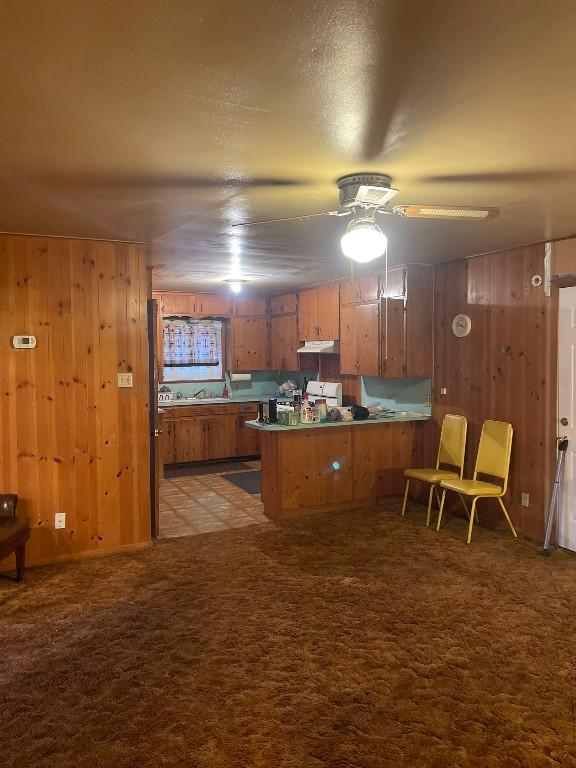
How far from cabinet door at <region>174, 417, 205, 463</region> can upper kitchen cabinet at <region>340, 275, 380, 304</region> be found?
2.59 metres

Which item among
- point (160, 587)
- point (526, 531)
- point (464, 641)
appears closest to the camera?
point (464, 641)

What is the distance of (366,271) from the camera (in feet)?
20.4

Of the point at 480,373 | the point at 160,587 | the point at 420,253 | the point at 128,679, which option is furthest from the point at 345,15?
the point at 480,373

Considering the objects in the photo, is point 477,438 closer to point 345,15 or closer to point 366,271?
point 366,271

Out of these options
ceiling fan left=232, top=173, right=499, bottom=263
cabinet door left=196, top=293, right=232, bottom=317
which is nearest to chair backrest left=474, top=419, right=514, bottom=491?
ceiling fan left=232, top=173, right=499, bottom=263

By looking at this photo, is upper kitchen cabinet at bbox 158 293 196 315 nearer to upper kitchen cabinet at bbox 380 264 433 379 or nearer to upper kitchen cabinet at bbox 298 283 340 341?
upper kitchen cabinet at bbox 298 283 340 341

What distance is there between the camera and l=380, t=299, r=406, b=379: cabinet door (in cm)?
580

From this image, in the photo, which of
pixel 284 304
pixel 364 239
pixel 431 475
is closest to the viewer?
pixel 364 239

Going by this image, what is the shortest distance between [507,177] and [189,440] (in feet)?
18.5

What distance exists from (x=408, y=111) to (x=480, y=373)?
3.47 m

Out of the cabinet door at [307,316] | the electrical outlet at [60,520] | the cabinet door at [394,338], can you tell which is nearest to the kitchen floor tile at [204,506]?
the electrical outlet at [60,520]

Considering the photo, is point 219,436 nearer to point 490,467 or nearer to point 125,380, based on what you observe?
point 125,380

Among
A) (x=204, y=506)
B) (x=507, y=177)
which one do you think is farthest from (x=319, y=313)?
(x=507, y=177)

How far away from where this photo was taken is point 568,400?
14.2 ft
